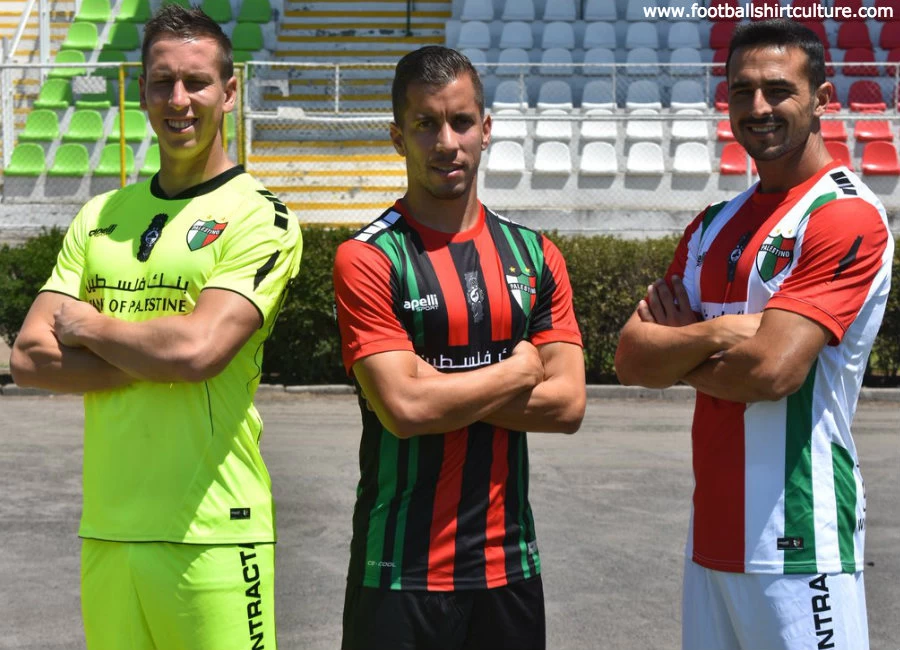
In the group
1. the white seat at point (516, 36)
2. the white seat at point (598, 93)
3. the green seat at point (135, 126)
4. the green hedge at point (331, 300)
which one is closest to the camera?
the green hedge at point (331, 300)

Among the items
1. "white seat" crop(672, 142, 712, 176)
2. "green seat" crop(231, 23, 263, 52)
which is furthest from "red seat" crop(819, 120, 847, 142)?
"green seat" crop(231, 23, 263, 52)

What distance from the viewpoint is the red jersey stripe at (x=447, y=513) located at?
344 centimetres

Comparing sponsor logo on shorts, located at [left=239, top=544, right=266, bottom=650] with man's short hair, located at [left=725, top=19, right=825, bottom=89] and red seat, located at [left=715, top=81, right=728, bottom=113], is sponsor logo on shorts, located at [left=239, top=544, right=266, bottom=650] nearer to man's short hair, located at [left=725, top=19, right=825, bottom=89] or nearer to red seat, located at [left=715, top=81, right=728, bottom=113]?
man's short hair, located at [left=725, top=19, right=825, bottom=89]

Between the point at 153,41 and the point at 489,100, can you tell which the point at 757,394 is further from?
the point at 489,100

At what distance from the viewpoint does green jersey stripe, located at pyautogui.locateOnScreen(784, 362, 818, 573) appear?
11.2 ft

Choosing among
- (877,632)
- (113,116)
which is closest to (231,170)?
(877,632)

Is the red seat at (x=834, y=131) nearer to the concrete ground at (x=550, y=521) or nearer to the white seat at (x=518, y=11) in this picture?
the white seat at (x=518, y=11)

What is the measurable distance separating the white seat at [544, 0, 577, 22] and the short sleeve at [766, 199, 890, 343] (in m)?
20.1

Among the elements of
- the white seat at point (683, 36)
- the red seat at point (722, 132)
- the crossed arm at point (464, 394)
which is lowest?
the crossed arm at point (464, 394)

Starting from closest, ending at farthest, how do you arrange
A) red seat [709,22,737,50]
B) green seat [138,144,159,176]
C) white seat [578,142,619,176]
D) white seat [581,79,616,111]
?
green seat [138,144,159,176]
white seat [578,142,619,176]
white seat [581,79,616,111]
red seat [709,22,737,50]

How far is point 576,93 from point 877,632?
52.7 ft

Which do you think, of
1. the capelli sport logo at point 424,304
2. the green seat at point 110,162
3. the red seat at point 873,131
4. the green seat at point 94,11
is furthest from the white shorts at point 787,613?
the green seat at point 94,11

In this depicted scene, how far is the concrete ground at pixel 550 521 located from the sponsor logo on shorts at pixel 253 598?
237 centimetres

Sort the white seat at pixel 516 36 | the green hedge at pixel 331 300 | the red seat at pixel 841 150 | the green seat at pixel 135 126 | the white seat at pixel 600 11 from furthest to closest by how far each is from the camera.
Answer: the white seat at pixel 600 11 < the white seat at pixel 516 36 < the green seat at pixel 135 126 < the red seat at pixel 841 150 < the green hedge at pixel 331 300
